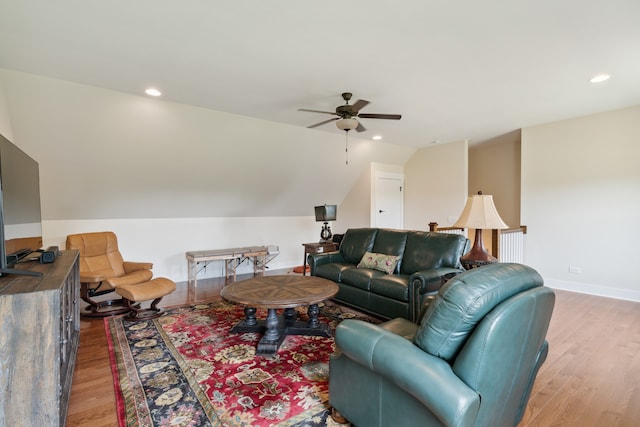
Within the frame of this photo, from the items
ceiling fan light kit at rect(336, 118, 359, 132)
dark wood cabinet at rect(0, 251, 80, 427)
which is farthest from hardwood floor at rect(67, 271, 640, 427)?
ceiling fan light kit at rect(336, 118, 359, 132)

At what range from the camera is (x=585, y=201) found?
4414 mm

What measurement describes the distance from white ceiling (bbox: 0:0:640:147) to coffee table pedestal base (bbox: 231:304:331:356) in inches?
88.5

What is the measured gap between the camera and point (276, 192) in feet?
18.9

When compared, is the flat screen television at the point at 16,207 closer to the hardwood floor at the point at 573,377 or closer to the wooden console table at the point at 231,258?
the hardwood floor at the point at 573,377

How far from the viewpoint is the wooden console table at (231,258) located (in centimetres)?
489

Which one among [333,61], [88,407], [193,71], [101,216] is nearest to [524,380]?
[88,407]

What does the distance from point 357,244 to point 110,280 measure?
9.77 ft

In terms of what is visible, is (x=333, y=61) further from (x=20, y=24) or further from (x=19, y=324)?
(x=19, y=324)

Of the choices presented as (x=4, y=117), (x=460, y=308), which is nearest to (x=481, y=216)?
(x=460, y=308)

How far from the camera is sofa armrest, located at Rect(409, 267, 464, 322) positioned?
282 centimetres

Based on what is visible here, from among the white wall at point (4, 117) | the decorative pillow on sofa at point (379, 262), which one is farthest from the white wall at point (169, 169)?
the decorative pillow on sofa at point (379, 262)

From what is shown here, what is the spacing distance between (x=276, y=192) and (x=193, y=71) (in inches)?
120

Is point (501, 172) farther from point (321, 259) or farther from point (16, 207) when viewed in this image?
point (16, 207)

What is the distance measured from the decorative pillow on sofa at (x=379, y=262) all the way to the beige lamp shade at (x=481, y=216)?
3.18 ft
